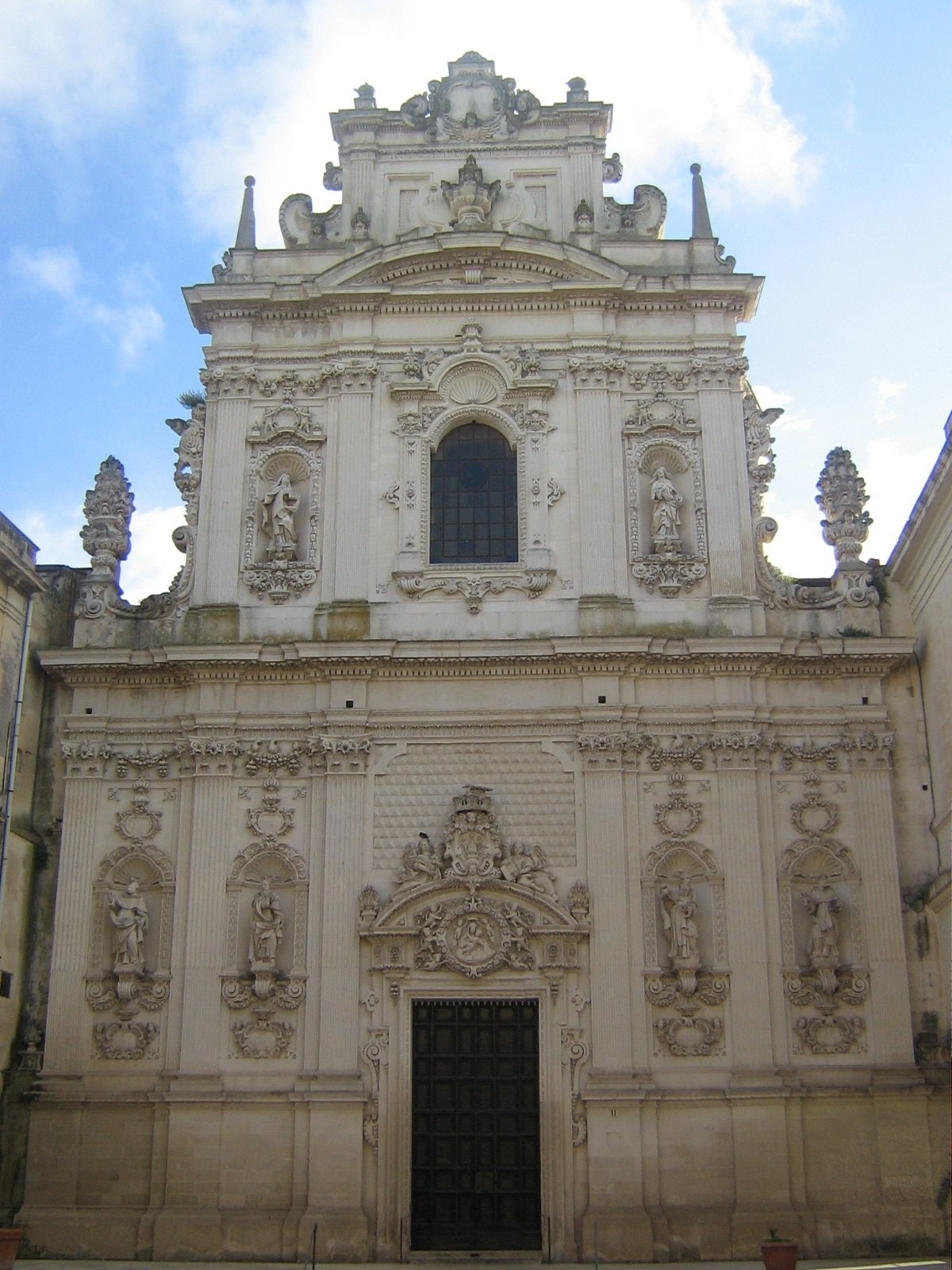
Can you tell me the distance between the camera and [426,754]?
20.7m

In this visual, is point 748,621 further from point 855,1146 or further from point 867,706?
point 855,1146

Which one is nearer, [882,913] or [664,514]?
[882,913]

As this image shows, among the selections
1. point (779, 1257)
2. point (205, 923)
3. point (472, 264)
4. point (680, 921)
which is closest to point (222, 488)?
point (472, 264)

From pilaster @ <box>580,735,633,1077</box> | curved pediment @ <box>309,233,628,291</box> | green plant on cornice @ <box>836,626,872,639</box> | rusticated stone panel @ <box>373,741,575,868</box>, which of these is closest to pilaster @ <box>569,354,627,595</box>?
curved pediment @ <box>309,233,628,291</box>

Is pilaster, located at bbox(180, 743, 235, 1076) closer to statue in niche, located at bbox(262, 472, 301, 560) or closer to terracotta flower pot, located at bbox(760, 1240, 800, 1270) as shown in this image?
statue in niche, located at bbox(262, 472, 301, 560)

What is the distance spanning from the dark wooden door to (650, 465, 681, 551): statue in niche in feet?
22.2

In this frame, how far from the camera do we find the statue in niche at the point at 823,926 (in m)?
19.6

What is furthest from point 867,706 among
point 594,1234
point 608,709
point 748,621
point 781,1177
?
point 594,1234

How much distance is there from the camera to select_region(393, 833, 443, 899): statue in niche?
1995cm

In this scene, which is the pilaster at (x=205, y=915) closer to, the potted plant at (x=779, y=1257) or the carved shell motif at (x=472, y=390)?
the carved shell motif at (x=472, y=390)

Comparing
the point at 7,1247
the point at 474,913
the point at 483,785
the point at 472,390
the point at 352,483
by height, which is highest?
the point at 472,390

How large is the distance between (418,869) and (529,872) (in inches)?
58.8

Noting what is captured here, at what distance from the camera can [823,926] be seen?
19.7 metres

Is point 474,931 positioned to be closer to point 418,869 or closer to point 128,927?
point 418,869
